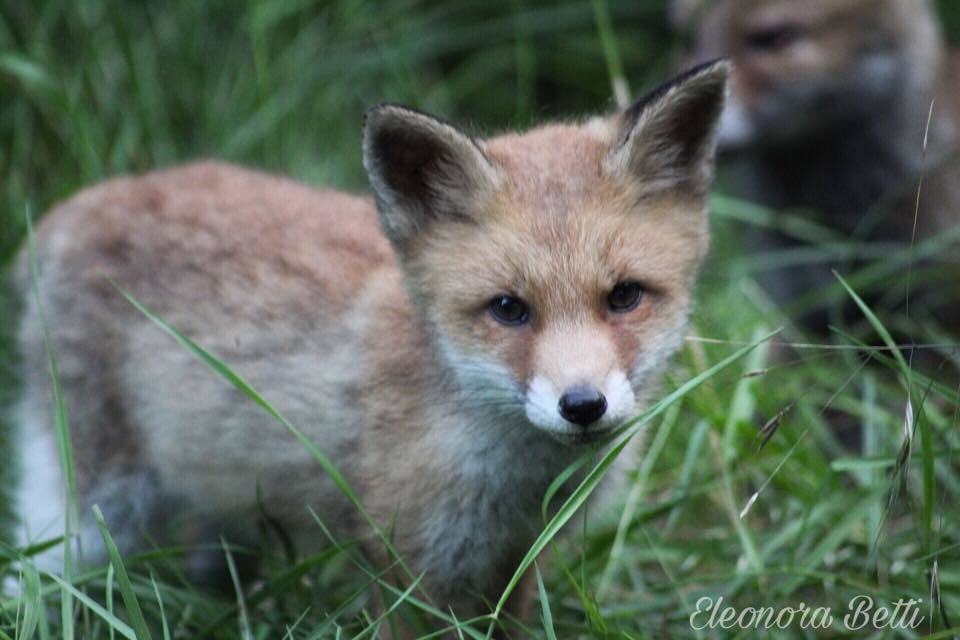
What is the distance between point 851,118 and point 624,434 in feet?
12.2

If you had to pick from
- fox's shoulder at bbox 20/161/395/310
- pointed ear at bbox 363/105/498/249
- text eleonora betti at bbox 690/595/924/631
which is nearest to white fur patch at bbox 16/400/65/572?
fox's shoulder at bbox 20/161/395/310

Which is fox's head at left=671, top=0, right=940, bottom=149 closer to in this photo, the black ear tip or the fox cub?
the fox cub

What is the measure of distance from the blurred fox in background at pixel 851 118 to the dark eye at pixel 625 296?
272cm

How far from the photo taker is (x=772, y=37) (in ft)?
19.6

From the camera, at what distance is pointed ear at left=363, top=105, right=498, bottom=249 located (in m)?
3.28

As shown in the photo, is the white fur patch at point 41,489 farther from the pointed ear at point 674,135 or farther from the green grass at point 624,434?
the pointed ear at point 674,135

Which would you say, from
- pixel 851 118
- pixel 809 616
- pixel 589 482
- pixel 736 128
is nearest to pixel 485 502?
pixel 589 482

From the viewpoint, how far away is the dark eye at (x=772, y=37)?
5926mm

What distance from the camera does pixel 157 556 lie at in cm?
357

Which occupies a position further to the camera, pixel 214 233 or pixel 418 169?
pixel 214 233

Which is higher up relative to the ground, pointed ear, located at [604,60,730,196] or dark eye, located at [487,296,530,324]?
pointed ear, located at [604,60,730,196]

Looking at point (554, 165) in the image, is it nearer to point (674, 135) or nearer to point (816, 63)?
point (674, 135)

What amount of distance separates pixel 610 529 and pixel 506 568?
2.54 ft

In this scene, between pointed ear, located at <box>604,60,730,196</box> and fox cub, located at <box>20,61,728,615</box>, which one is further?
pointed ear, located at <box>604,60,730,196</box>
